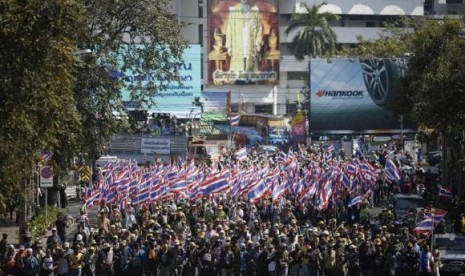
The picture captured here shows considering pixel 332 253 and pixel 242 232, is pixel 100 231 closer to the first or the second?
pixel 242 232

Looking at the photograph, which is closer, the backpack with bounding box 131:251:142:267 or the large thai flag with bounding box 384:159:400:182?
A: the backpack with bounding box 131:251:142:267

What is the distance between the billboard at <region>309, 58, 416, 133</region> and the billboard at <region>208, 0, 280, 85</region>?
34928 millimetres

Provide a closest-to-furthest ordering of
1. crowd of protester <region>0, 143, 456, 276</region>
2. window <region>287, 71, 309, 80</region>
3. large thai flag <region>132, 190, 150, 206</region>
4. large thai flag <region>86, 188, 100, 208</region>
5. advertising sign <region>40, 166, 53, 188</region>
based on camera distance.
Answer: crowd of protester <region>0, 143, 456, 276</region>, advertising sign <region>40, 166, 53, 188</region>, large thai flag <region>86, 188, 100, 208</region>, large thai flag <region>132, 190, 150, 206</region>, window <region>287, 71, 309, 80</region>

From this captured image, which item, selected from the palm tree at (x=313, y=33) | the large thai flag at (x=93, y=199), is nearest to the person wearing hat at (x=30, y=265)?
the large thai flag at (x=93, y=199)

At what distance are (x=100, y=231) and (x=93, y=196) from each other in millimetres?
5720

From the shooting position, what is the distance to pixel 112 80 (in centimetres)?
4269

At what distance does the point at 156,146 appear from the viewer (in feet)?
209

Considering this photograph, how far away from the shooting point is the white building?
108 m

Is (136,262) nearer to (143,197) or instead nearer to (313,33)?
(143,197)

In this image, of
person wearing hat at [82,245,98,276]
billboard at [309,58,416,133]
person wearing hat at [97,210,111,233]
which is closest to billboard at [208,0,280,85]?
billboard at [309,58,416,133]

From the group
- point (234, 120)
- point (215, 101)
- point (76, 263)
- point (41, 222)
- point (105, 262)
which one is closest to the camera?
point (76, 263)

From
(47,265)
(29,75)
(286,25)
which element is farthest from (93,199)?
(286,25)

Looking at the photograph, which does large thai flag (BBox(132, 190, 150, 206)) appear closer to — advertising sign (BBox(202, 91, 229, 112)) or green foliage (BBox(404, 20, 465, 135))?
green foliage (BBox(404, 20, 465, 135))

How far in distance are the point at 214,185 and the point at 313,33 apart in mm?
68209
